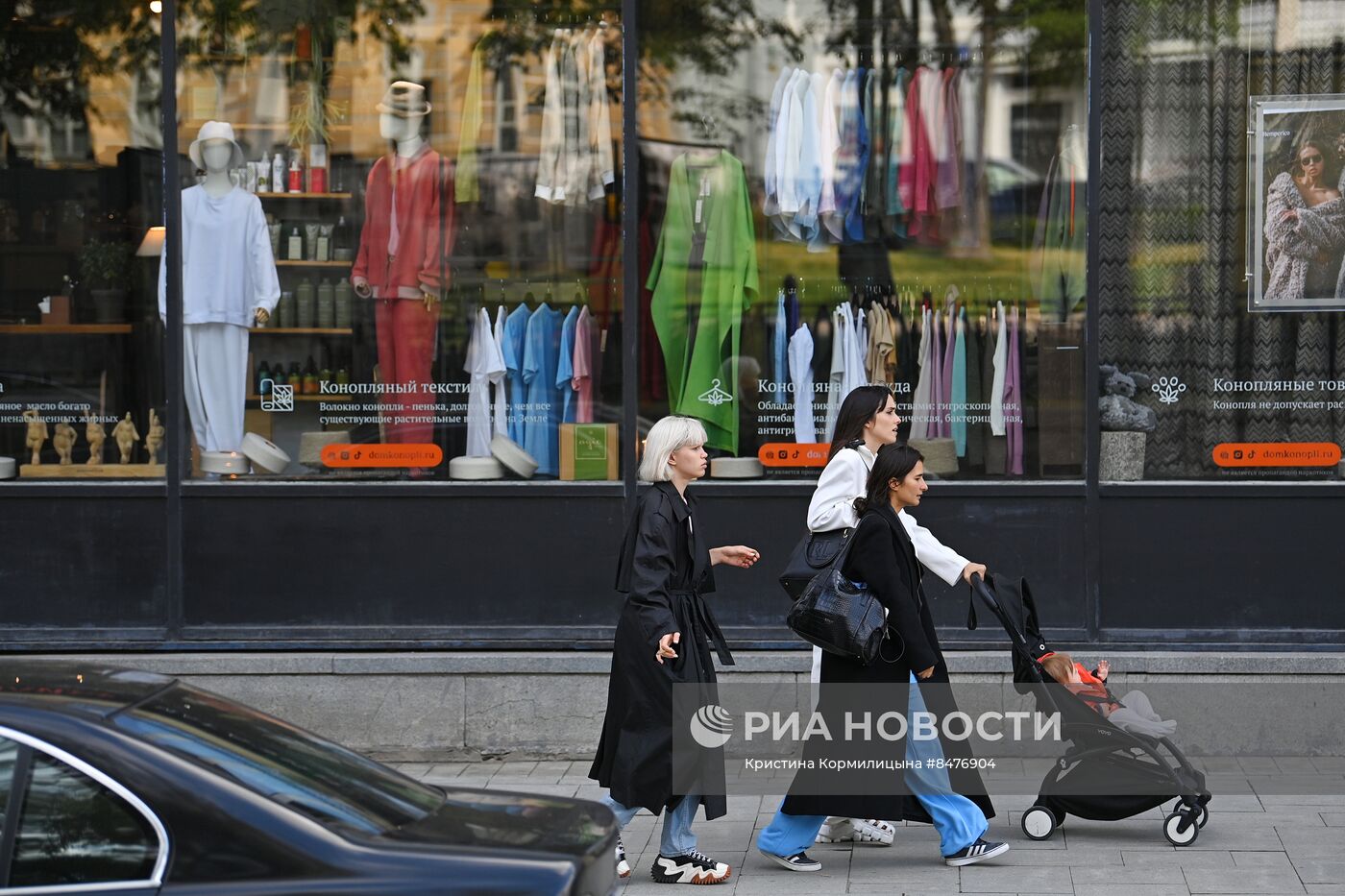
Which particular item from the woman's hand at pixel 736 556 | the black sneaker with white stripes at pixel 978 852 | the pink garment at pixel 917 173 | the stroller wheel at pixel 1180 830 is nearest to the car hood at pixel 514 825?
the woman's hand at pixel 736 556

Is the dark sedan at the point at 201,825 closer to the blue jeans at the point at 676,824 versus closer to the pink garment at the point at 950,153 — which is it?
the blue jeans at the point at 676,824

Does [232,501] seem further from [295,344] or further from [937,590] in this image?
[937,590]

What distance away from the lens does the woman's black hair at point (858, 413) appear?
22.4 feet

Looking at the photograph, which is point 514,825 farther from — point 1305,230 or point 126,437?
point 1305,230

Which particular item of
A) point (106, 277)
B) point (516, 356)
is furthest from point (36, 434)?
point (516, 356)

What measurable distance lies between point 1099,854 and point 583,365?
3.92 meters

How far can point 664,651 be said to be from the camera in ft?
20.3

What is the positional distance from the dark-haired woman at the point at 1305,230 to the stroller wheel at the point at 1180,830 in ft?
10.7

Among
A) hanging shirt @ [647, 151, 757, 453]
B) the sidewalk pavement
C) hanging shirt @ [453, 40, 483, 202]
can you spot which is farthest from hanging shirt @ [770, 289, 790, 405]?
the sidewalk pavement

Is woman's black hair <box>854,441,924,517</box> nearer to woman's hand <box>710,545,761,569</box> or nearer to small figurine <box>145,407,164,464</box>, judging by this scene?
woman's hand <box>710,545,761,569</box>

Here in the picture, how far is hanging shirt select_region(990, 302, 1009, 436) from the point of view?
895 centimetres

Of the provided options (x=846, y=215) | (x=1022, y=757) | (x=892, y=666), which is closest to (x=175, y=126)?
(x=846, y=215)

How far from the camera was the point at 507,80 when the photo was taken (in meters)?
9.20

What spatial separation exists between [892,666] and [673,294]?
11.0 feet
